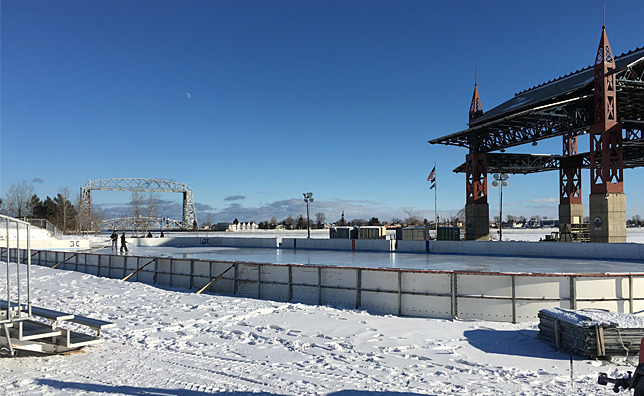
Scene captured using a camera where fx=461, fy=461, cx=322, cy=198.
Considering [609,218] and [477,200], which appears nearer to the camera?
[609,218]

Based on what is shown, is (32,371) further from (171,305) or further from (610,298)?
(610,298)

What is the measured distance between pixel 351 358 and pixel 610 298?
27.4 ft

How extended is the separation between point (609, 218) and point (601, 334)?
29660 mm

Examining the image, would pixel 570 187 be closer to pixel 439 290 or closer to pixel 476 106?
pixel 476 106

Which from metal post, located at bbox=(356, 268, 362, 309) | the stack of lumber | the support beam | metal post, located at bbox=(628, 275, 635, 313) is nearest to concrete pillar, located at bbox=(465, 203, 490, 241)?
the support beam

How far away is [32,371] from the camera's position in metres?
7.77

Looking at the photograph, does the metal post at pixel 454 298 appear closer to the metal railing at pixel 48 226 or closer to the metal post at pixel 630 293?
the metal post at pixel 630 293

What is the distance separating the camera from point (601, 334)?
8914mm

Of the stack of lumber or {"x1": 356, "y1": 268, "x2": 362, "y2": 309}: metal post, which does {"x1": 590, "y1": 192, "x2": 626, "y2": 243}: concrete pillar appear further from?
the stack of lumber

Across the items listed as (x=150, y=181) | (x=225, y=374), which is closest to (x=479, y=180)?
(x=225, y=374)

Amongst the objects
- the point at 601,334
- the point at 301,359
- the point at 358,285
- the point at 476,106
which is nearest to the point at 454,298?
the point at 358,285

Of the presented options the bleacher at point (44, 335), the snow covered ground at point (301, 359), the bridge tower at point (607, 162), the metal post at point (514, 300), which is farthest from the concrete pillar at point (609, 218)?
the bleacher at point (44, 335)

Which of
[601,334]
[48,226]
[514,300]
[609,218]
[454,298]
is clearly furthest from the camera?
[48,226]

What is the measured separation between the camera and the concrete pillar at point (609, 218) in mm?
33938
